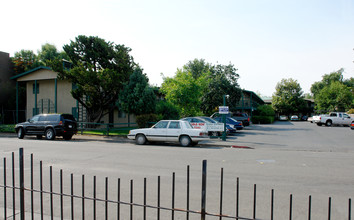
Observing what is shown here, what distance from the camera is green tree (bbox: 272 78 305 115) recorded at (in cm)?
6888

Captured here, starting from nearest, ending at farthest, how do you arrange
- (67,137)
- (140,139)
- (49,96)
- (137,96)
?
(140,139) → (67,137) → (137,96) → (49,96)

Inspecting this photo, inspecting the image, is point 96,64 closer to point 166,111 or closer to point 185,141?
point 166,111

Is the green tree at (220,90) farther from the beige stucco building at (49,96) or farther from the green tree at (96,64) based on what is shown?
the green tree at (96,64)

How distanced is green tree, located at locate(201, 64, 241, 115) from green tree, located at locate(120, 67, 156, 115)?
44.0 ft

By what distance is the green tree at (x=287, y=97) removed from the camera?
226 ft

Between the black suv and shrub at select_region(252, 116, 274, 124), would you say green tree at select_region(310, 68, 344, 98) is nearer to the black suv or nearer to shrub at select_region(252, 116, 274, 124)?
shrub at select_region(252, 116, 274, 124)

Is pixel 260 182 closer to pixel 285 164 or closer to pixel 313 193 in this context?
pixel 313 193

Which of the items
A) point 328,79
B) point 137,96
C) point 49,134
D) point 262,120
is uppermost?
point 328,79

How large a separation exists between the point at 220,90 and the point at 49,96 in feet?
64.8

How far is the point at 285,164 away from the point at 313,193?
368 cm

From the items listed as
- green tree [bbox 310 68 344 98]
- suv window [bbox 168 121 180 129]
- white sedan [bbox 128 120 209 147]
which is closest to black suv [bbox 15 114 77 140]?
white sedan [bbox 128 120 209 147]

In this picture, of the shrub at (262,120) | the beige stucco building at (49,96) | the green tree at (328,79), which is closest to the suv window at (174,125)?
the beige stucco building at (49,96)

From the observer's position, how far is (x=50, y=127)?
1822cm

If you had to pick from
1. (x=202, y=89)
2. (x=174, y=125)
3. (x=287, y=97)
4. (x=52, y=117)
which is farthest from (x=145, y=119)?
(x=287, y=97)
